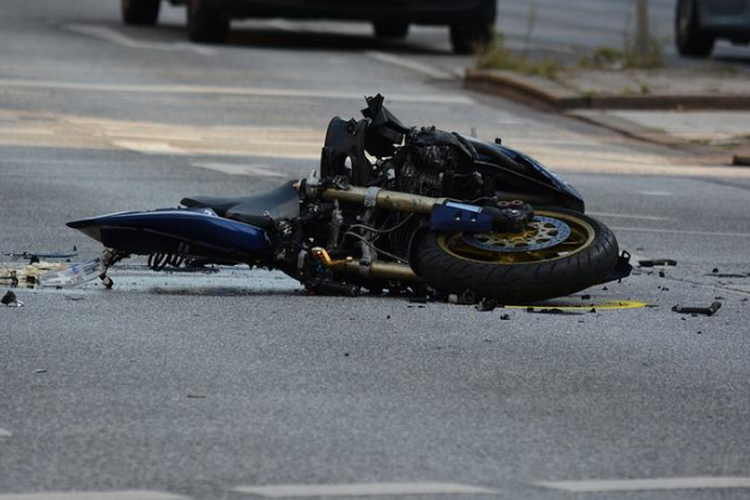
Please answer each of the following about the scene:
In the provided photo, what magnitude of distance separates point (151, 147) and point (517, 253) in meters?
8.09

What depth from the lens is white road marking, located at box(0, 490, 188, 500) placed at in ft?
17.9

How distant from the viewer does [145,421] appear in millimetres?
6426

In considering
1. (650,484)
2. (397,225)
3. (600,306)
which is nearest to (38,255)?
(397,225)

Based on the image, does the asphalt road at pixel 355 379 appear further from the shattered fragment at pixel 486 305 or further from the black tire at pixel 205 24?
the black tire at pixel 205 24

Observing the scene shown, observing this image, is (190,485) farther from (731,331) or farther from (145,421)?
(731,331)

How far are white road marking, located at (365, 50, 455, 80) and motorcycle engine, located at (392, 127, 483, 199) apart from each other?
14.6m

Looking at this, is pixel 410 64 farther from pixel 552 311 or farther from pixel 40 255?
pixel 552 311

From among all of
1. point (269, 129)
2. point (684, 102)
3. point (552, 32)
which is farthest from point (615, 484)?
point (552, 32)

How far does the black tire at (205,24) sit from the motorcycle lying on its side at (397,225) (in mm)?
16513

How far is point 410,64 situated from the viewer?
2534 cm

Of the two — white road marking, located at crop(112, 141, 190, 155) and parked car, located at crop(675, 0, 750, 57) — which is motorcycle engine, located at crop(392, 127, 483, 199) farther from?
parked car, located at crop(675, 0, 750, 57)

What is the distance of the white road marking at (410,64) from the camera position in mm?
24094

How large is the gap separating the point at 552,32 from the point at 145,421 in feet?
84.3

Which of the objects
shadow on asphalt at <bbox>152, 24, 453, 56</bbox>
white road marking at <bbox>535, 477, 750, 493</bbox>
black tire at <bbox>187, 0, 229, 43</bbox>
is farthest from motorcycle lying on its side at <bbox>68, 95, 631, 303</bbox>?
shadow on asphalt at <bbox>152, 24, 453, 56</bbox>
